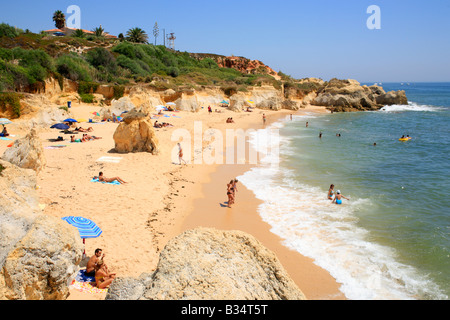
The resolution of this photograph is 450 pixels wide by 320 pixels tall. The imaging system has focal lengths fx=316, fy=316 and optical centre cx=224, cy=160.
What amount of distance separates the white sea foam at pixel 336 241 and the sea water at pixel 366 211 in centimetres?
2

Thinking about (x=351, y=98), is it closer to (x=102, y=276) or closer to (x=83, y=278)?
(x=102, y=276)

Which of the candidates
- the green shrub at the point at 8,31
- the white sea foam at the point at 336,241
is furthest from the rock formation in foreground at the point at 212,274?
the green shrub at the point at 8,31

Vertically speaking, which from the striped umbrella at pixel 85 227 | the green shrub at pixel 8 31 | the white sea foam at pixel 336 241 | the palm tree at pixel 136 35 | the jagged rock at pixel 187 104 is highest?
the palm tree at pixel 136 35

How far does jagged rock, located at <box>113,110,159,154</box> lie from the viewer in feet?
51.3

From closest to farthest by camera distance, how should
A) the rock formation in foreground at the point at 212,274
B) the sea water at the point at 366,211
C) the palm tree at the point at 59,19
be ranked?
1. the rock formation in foreground at the point at 212,274
2. the sea water at the point at 366,211
3. the palm tree at the point at 59,19

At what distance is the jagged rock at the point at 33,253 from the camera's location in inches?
161

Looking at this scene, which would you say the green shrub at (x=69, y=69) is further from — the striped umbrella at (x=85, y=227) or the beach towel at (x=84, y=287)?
the beach towel at (x=84, y=287)

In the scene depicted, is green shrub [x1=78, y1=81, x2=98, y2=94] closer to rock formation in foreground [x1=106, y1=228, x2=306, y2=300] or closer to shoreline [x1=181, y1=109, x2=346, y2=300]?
shoreline [x1=181, y1=109, x2=346, y2=300]

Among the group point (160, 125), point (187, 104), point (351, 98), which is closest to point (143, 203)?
point (160, 125)

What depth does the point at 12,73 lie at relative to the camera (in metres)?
23.1

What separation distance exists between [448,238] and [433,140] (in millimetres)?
21430

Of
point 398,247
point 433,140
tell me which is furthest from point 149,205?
point 433,140

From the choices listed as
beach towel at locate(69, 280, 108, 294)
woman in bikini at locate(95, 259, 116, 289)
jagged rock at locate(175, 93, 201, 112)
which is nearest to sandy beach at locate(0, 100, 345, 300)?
beach towel at locate(69, 280, 108, 294)

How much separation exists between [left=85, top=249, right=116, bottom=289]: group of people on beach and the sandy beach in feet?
0.99
